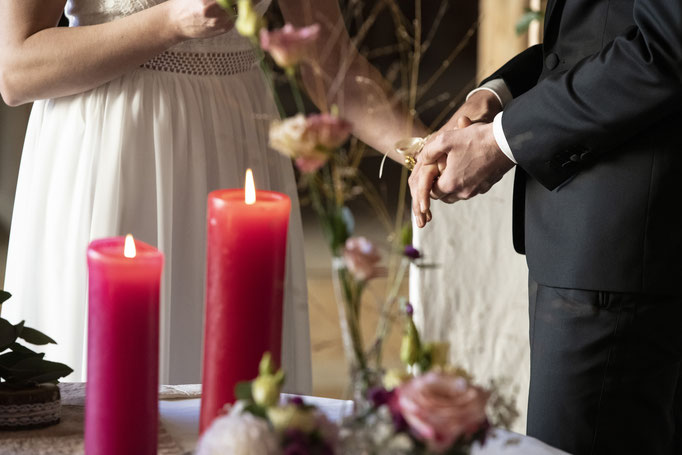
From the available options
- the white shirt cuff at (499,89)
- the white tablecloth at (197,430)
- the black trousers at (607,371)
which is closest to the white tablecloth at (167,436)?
the white tablecloth at (197,430)

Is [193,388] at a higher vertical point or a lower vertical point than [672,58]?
lower

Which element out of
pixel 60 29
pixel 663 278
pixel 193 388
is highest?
pixel 60 29

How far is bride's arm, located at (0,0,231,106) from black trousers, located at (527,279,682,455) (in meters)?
0.78

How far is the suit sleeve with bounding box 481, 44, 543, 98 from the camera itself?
1689 mm

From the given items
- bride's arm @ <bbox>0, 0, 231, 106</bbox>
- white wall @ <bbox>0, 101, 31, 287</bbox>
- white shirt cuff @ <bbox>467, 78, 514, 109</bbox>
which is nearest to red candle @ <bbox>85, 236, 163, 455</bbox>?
bride's arm @ <bbox>0, 0, 231, 106</bbox>

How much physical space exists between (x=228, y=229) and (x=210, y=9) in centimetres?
85

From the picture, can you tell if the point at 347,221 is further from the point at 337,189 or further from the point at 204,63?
the point at 204,63

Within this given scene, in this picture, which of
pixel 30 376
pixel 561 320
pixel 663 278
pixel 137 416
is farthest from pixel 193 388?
pixel 663 278

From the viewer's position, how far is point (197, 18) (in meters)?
1.52

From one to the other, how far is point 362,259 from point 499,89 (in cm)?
117

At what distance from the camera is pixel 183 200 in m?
1.78

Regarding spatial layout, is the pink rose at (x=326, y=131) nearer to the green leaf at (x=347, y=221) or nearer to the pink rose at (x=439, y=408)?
the green leaf at (x=347, y=221)

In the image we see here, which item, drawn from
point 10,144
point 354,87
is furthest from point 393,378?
point 10,144

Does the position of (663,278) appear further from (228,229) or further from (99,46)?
(99,46)
